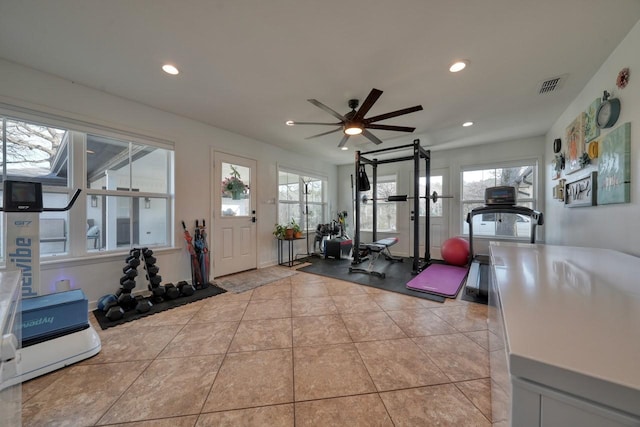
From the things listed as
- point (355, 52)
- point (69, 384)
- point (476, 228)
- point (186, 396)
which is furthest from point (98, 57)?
point (476, 228)

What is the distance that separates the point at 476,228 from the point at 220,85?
5319 mm

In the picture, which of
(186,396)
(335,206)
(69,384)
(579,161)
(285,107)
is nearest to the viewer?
(186,396)

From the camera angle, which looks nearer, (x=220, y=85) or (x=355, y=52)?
(x=355, y=52)

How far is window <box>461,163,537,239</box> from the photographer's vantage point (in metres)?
4.41

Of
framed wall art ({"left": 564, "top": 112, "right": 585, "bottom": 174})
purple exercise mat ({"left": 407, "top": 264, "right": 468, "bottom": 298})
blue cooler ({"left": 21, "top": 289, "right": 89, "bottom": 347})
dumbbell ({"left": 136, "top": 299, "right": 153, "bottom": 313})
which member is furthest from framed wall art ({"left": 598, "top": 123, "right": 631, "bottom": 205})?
dumbbell ({"left": 136, "top": 299, "right": 153, "bottom": 313})

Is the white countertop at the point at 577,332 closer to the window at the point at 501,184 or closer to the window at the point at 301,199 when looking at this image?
the window at the point at 501,184

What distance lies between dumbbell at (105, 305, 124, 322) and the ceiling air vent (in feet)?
16.8

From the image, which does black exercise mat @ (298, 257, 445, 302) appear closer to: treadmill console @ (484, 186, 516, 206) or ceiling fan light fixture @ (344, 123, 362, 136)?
treadmill console @ (484, 186, 516, 206)

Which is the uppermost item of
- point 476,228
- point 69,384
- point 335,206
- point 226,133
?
point 226,133

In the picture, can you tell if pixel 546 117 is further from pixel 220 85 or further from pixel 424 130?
pixel 220 85

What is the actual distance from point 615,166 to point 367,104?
83.8 inches

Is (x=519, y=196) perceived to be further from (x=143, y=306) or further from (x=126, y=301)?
(x=126, y=301)

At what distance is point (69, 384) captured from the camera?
4.92 ft

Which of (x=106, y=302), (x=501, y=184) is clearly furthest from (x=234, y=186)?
(x=501, y=184)
